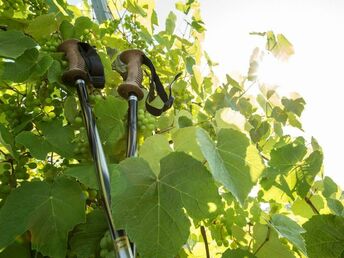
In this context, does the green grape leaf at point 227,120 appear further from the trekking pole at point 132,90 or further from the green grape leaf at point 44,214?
the green grape leaf at point 44,214

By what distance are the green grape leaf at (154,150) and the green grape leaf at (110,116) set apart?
10 cm

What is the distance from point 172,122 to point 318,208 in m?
0.64

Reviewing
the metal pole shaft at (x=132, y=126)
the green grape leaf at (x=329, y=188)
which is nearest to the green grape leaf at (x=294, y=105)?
the green grape leaf at (x=329, y=188)

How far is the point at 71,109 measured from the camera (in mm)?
979

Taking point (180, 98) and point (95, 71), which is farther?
point (180, 98)

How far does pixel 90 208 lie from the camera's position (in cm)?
99

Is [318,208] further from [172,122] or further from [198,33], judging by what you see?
[198,33]

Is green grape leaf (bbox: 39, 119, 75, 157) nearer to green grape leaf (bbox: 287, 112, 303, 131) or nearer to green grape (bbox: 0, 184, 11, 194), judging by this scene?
green grape (bbox: 0, 184, 11, 194)

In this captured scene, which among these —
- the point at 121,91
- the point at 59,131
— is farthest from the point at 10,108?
the point at 121,91

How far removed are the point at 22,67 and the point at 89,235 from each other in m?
0.52

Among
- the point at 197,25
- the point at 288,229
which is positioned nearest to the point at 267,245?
the point at 288,229

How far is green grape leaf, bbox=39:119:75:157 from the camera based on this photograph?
0.92 m

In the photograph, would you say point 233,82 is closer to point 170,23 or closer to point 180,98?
point 180,98

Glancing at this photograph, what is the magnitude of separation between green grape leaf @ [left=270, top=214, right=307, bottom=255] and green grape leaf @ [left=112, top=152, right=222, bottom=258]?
30cm
